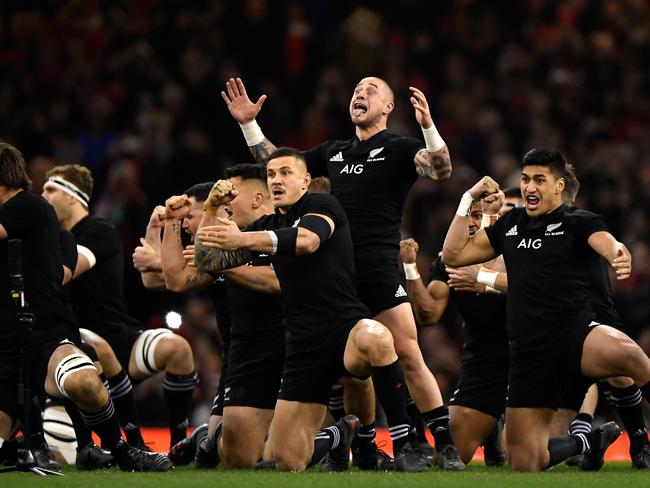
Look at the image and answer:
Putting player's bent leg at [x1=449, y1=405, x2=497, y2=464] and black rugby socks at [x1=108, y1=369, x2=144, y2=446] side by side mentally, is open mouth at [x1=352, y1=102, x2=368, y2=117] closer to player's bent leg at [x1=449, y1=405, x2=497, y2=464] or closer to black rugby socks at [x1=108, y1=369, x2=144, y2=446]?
player's bent leg at [x1=449, y1=405, x2=497, y2=464]

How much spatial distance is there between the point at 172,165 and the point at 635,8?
5.76 meters

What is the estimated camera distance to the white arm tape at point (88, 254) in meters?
8.47

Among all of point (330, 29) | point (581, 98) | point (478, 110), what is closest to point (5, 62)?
point (330, 29)

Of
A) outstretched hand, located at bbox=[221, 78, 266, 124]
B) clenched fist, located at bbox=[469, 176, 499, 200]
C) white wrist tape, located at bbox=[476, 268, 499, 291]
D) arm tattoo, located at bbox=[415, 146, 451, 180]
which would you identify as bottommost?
white wrist tape, located at bbox=[476, 268, 499, 291]

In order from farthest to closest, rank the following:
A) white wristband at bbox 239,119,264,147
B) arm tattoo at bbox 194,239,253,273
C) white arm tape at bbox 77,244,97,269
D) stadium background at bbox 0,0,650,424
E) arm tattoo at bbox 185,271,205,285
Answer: stadium background at bbox 0,0,650,424, white wristband at bbox 239,119,264,147, white arm tape at bbox 77,244,97,269, arm tattoo at bbox 185,271,205,285, arm tattoo at bbox 194,239,253,273

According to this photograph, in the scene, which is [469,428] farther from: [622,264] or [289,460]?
[622,264]

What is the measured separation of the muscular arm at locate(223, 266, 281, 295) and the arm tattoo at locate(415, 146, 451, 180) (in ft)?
3.35

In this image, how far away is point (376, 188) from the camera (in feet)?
25.6

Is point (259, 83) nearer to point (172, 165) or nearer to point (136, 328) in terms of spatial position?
point (172, 165)

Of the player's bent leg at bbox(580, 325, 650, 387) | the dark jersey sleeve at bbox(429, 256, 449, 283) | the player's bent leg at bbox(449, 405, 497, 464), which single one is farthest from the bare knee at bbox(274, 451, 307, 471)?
the dark jersey sleeve at bbox(429, 256, 449, 283)

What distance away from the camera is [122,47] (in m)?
14.2

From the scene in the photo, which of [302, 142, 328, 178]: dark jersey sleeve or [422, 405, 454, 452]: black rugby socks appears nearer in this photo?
[422, 405, 454, 452]: black rugby socks

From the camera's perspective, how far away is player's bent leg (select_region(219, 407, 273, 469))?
770cm

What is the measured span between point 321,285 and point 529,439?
4.52 feet
